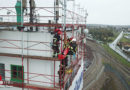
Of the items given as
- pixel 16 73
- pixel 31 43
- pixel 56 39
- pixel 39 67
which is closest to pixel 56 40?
pixel 56 39

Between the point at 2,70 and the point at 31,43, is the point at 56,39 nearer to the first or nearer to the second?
the point at 31,43

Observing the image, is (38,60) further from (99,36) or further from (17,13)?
(99,36)

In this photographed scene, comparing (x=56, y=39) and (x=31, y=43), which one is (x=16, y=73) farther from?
(x=56, y=39)

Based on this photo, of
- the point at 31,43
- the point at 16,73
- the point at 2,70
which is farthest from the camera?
the point at 2,70

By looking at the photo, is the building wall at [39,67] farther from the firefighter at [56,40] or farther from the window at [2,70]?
the firefighter at [56,40]

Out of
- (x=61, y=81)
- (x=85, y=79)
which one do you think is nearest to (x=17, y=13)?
(x=61, y=81)

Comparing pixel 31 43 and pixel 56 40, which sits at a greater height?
pixel 56 40

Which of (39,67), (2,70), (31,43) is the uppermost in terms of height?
(31,43)

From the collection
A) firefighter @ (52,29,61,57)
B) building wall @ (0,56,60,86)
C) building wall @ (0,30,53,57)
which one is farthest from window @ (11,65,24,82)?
firefighter @ (52,29,61,57)

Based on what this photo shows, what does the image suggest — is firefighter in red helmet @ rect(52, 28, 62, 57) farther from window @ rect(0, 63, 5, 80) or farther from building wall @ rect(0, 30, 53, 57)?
window @ rect(0, 63, 5, 80)

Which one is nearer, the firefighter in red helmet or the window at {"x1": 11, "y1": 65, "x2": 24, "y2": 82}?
the firefighter in red helmet

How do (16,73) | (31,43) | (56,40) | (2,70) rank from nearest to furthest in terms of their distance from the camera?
1. (56,40)
2. (31,43)
3. (16,73)
4. (2,70)

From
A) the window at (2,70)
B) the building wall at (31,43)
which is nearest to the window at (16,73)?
the window at (2,70)

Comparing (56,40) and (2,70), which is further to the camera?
(2,70)
